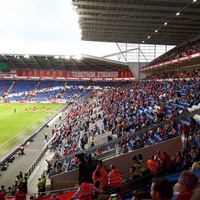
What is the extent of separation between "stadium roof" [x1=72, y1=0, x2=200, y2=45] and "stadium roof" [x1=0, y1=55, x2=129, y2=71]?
51.0ft

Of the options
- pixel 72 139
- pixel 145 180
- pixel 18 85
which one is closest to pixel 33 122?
pixel 72 139

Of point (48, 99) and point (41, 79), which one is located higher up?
point (41, 79)

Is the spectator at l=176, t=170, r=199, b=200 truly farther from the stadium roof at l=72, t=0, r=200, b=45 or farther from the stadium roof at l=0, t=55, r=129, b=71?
the stadium roof at l=0, t=55, r=129, b=71

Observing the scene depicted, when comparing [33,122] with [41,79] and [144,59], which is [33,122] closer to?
[144,59]

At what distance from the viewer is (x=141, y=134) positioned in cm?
1440

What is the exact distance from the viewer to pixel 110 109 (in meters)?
26.8

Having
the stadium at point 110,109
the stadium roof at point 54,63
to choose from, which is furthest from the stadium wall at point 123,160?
the stadium roof at point 54,63

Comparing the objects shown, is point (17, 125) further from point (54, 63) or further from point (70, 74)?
point (70, 74)

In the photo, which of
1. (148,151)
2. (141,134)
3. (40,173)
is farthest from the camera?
(40,173)

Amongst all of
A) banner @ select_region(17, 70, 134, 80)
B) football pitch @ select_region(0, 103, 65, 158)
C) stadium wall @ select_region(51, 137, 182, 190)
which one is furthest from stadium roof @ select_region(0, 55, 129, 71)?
stadium wall @ select_region(51, 137, 182, 190)

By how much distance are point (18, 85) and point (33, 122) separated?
31.3 meters

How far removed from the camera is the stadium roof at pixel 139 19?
23.0 metres

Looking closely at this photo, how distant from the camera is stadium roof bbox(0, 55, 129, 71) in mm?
55606

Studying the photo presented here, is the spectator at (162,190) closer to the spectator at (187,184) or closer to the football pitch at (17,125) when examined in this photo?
the spectator at (187,184)
